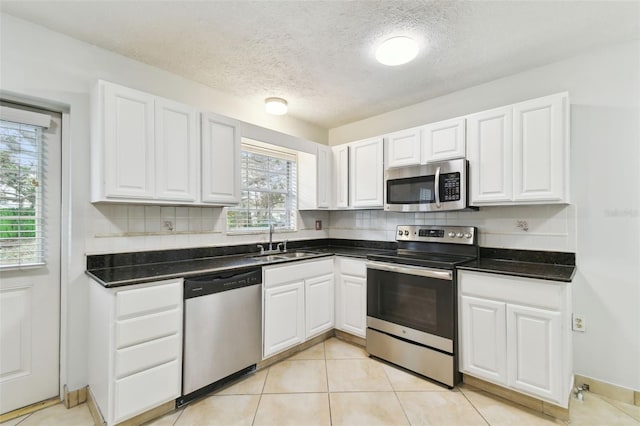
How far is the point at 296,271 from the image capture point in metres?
2.76

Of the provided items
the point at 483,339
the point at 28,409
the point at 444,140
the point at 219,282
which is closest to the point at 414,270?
the point at 483,339

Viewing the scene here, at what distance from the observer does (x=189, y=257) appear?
2629 mm

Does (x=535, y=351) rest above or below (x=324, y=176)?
below

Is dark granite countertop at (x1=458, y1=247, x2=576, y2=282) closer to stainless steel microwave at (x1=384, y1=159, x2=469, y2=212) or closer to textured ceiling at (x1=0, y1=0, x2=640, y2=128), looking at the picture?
stainless steel microwave at (x1=384, y1=159, x2=469, y2=212)

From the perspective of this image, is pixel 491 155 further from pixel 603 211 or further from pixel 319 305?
pixel 319 305

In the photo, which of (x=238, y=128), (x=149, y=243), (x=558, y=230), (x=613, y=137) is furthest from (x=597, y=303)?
(x=149, y=243)

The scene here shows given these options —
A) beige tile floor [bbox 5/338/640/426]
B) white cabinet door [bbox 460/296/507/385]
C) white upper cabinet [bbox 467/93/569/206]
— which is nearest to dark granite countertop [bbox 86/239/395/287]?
beige tile floor [bbox 5/338/640/426]

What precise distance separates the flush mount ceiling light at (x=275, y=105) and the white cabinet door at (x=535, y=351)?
8.52ft

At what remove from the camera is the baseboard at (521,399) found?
1.90 m

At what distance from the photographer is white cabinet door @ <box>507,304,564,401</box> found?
187cm

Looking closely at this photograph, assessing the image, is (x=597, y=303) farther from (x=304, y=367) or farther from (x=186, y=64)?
(x=186, y=64)

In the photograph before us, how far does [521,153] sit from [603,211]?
71 centimetres

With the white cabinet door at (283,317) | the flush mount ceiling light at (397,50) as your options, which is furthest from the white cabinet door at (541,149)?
the white cabinet door at (283,317)

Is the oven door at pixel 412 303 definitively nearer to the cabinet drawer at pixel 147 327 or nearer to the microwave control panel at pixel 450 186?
the microwave control panel at pixel 450 186
